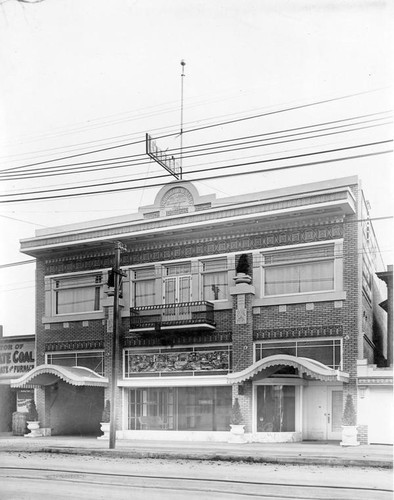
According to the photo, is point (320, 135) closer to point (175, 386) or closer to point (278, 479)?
point (278, 479)

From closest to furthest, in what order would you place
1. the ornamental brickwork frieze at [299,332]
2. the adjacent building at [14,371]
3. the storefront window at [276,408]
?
the ornamental brickwork frieze at [299,332]
the storefront window at [276,408]
the adjacent building at [14,371]

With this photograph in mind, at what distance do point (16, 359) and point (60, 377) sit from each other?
2988 mm

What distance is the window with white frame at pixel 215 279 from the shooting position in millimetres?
19484

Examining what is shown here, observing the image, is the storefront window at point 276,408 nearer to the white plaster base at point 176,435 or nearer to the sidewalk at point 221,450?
the sidewalk at point 221,450

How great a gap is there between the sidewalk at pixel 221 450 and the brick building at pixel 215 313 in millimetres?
1070

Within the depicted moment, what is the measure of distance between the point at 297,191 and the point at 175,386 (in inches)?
276

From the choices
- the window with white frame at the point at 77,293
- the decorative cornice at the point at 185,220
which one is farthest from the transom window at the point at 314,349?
the window with white frame at the point at 77,293

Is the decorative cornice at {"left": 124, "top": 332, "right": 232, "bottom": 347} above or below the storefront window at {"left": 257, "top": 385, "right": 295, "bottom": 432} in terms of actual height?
above

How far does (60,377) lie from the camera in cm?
2100

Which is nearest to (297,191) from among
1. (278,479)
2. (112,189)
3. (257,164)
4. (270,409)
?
(257,164)

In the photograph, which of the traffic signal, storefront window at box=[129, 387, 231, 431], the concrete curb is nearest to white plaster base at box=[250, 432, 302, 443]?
storefront window at box=[129, 387, 231, 431]

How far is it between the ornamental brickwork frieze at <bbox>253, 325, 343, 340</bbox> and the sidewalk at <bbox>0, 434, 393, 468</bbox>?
112 inches

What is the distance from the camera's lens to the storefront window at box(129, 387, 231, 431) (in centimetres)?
2017

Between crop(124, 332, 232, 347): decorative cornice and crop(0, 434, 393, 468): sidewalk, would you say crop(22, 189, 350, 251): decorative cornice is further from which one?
crop(0, 434, 393, 468): sidewalk
